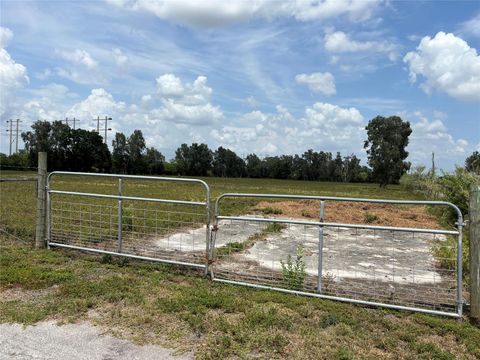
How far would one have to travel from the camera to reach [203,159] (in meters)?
109

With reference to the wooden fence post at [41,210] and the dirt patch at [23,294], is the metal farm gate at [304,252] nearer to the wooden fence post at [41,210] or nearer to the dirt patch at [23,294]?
the wooden fence post at [41,210]

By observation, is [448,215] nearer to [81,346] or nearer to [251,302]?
[251,302]

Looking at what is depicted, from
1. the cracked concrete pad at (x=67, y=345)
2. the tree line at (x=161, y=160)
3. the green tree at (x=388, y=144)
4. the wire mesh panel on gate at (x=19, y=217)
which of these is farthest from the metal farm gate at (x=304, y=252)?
the tree line at (x=161, y=160)

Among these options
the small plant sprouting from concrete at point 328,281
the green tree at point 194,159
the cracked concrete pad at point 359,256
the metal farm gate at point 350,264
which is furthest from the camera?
the green tree at point 194,159

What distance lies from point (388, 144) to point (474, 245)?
54.7 metres

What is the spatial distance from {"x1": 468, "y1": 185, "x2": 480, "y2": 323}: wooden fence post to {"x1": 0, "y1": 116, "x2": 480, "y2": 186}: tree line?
178 ft

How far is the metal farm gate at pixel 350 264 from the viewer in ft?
16.3

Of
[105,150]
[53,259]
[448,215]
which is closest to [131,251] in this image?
[53,259]

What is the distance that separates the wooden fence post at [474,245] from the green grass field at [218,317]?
0.31 m

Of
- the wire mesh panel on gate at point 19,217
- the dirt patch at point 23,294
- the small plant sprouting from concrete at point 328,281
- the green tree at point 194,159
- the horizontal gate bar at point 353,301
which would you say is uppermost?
the green tree at point 194,159

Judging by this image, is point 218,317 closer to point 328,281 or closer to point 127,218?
point 328,281

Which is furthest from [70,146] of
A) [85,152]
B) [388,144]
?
[388,144]

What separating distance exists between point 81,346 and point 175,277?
2209mm

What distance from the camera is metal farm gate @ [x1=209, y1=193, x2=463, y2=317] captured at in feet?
16.3
